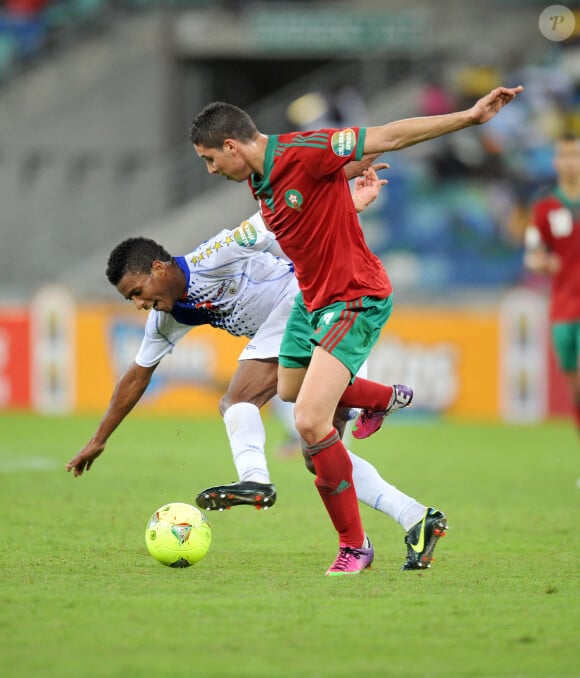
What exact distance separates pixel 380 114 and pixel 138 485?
13434 millimetres

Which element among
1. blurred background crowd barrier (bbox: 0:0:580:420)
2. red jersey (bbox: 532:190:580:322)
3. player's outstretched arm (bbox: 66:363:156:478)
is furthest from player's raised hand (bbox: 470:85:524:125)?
blurred background crowd barrier (bbox: 0:0:580:420)

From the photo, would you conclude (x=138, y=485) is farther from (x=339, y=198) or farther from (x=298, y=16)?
(x=298, y=16)

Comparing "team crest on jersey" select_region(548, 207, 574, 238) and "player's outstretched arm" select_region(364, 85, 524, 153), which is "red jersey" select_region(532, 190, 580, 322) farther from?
"player's outstretched arm" select_region(364, 85, 524, 153)

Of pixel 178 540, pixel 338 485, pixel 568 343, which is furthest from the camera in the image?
pixel 568 343

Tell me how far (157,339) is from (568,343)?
5.32m

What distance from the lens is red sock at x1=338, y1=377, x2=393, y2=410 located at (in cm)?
622

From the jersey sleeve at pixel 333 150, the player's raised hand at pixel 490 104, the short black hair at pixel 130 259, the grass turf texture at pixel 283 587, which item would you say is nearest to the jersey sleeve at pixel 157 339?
the short black hair at pixel 130 259

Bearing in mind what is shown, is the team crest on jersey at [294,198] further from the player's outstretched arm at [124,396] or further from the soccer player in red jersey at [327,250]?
the player's outstretched arm at [124,396]

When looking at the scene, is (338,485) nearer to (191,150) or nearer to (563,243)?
(563,243)

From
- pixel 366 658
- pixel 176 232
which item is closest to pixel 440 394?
pixel 176 232

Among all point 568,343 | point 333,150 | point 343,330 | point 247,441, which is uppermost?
point 568,343

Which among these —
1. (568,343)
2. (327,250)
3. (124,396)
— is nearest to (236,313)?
(124,396)

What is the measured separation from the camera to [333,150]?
5.70m

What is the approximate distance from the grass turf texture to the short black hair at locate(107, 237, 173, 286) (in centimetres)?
141
